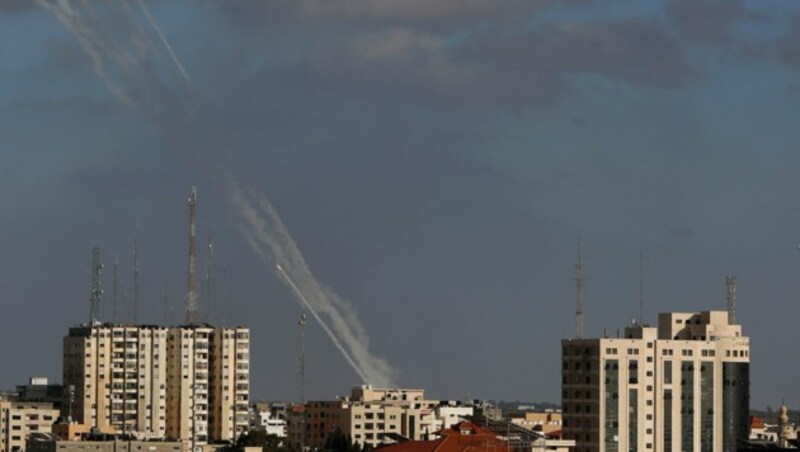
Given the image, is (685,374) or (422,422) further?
(422,422)

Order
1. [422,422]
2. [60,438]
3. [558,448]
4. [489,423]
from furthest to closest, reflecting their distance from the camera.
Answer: [422,422] → [60,438] → [489,423] → [558,448]

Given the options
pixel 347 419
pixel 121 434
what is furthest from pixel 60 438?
pixel 347 419

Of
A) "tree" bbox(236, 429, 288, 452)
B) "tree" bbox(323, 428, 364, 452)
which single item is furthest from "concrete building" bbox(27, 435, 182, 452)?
"tree" bbox(323, 428, 364, 452)

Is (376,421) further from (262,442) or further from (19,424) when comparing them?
(19,424)

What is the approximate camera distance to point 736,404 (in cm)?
14538

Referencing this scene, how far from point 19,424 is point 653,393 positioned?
222 ft

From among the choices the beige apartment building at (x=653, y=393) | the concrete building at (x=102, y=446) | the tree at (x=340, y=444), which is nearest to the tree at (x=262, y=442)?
the tree at (x=340, y=444)

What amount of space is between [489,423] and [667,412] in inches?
977

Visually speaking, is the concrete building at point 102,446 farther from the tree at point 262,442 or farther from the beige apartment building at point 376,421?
the beige apartment building at point 376,421

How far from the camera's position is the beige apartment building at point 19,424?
196000 mm

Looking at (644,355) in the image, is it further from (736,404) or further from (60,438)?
(60,438)

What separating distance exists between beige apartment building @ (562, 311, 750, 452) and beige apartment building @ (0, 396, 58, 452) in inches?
2424

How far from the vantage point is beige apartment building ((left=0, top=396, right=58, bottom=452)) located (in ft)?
643

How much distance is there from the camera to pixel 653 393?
470 feet
